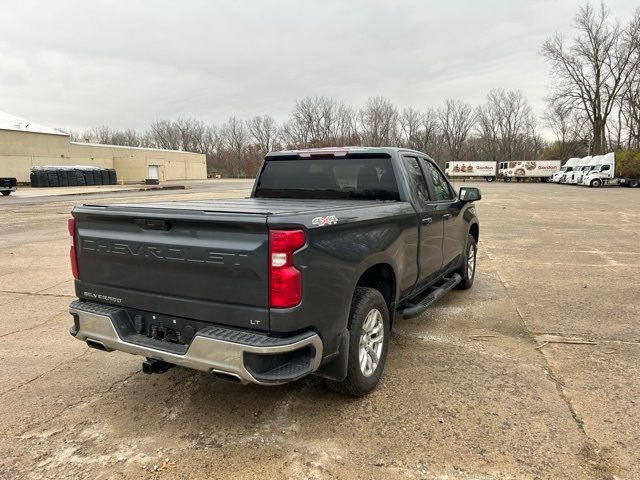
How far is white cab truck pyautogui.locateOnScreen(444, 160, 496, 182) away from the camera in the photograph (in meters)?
69.1

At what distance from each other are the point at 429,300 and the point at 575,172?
53.6 metres

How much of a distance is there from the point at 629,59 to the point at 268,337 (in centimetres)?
6934

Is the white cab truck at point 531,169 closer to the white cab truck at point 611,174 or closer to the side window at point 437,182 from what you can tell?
the white cab truck at point 611,174

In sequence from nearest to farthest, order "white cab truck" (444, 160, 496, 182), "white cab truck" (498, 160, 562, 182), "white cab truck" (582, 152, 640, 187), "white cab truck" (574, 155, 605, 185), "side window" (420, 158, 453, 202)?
"side window" (420, 158, 453, 202) → "white cab truck" (582, 152, 640, 187) → "white cab truck" (574, 155, 605, 185) → "white cab truck" (498, 160, 562, 182) → "white cab truck" (444, 160, 496, 182)

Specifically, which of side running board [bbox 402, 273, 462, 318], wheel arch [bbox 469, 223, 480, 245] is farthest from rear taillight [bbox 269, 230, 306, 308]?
wheel arch [bbox 469, 223, 480, 245]

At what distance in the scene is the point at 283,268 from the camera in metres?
2.65

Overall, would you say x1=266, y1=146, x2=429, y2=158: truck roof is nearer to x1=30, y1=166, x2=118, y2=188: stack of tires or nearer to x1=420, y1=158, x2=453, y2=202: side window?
x1=420, y1=158, x2=453, y2=202: side window

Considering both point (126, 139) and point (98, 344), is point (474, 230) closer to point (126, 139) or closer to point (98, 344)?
point (98, 344)

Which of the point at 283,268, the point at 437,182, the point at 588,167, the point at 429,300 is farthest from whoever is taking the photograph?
the point at 588,167

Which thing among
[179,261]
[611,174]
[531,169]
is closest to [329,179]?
[179,261]

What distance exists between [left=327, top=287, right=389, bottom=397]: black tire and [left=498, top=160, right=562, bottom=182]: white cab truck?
221ft

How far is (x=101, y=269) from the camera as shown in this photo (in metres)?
3.36

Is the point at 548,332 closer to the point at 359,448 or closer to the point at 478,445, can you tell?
the point at 478,445

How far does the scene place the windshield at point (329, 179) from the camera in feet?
14.8
